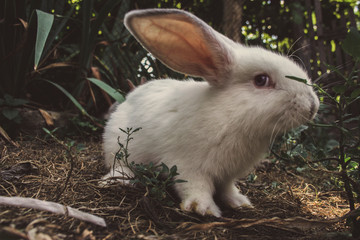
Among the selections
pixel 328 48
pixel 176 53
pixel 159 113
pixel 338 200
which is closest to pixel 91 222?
pixel 159 113

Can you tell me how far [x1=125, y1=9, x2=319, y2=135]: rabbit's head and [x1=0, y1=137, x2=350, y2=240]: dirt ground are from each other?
55 cm

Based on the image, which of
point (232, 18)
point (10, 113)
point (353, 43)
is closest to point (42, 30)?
point (10, 113)

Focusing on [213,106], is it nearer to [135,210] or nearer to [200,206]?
[200,206]

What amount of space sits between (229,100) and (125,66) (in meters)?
2.51

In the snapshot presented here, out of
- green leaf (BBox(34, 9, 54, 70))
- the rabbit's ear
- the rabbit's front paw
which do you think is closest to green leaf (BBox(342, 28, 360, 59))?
the rabbit's ear

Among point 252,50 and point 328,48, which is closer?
point 252,50

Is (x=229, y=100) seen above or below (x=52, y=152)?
above

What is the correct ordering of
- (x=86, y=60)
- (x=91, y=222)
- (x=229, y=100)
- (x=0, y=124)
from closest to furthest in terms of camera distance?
1. (x=91, y=222)
2. (x=229, y=100)
3. (x=0, y=124)
4. (x=86, y=60)

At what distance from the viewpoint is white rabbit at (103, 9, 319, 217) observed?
1853mm

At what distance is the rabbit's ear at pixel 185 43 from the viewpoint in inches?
73.1

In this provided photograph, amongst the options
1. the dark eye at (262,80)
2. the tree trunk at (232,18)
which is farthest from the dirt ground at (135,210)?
the tree trunk at (232,18)

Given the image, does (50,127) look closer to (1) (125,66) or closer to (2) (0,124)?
(2) (0,124)

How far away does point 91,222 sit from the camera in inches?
56.0

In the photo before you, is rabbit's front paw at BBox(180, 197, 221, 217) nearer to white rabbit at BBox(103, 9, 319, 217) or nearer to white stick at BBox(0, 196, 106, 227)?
white rabbit at BBox(103, 9, 319, 217)
